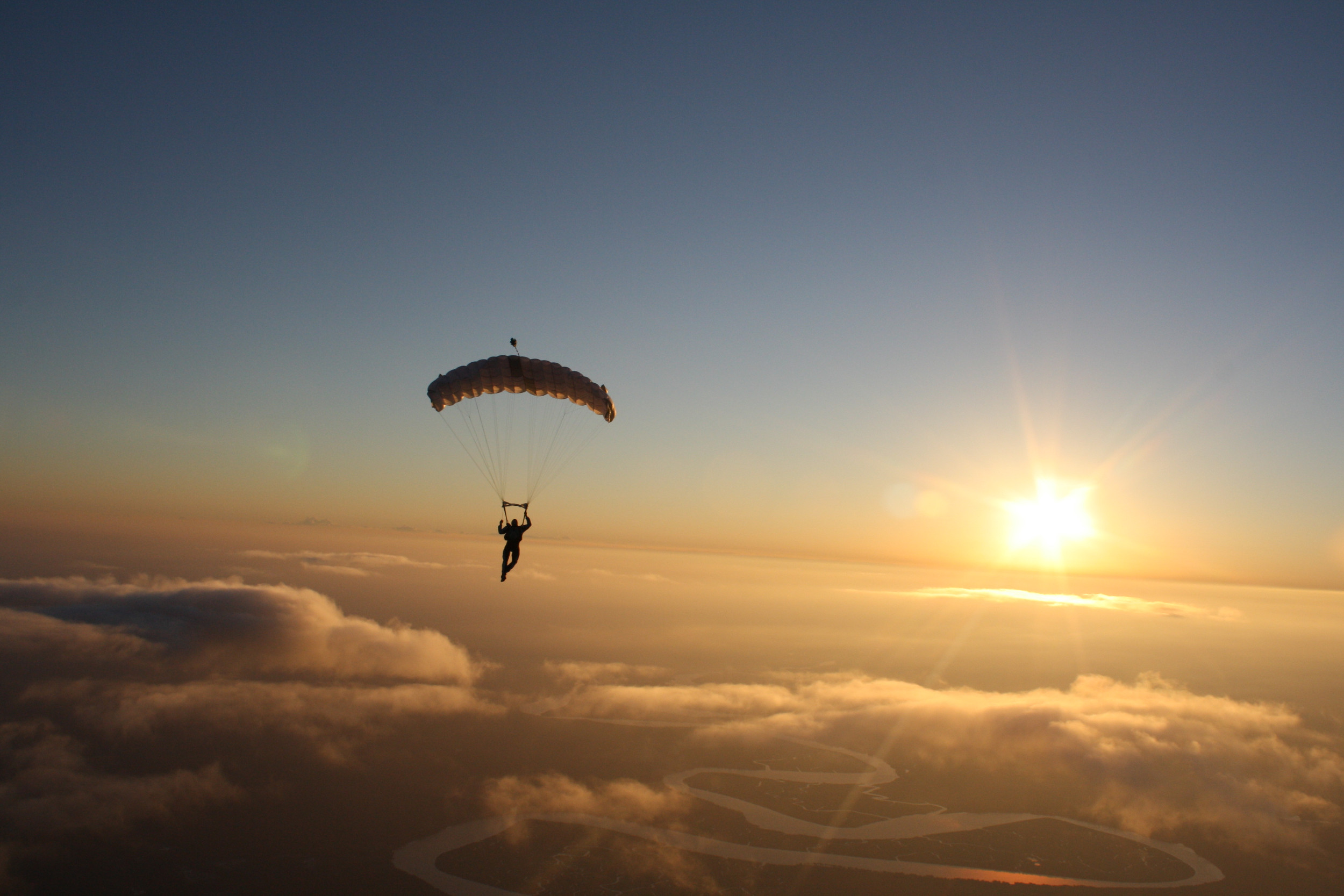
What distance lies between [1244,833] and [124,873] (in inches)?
12323

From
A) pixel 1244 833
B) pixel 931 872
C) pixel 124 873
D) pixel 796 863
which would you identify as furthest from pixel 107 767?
pixel 1244 833

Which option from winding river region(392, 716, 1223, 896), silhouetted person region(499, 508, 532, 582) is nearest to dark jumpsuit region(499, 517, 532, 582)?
silhouetted person region(499, 508, 532, 582)

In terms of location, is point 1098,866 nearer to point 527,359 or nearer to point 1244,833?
point 1244,833

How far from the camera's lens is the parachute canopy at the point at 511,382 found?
91.9 ft

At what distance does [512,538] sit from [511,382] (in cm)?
716

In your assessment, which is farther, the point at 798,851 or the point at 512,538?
the point at 798,851

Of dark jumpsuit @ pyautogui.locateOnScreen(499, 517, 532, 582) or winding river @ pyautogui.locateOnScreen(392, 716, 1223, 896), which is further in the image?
winding river @ pyautogui.locateOnScreen(392, 716, 1223, 896)

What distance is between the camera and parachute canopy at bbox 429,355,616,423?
2800cm

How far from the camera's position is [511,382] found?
27.9m

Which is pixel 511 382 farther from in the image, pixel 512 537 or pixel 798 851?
pixel 798 851

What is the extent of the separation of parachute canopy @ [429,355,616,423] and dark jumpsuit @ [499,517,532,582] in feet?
20.0

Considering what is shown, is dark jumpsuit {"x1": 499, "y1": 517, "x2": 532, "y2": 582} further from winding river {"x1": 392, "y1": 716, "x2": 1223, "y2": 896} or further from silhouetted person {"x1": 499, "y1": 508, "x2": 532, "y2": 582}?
winding river {"x1": 392, "y1": 716, "x2": 1223, "y2": 896}

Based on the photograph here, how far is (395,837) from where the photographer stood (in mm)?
165250

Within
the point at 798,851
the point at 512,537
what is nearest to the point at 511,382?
the point at 512,537
